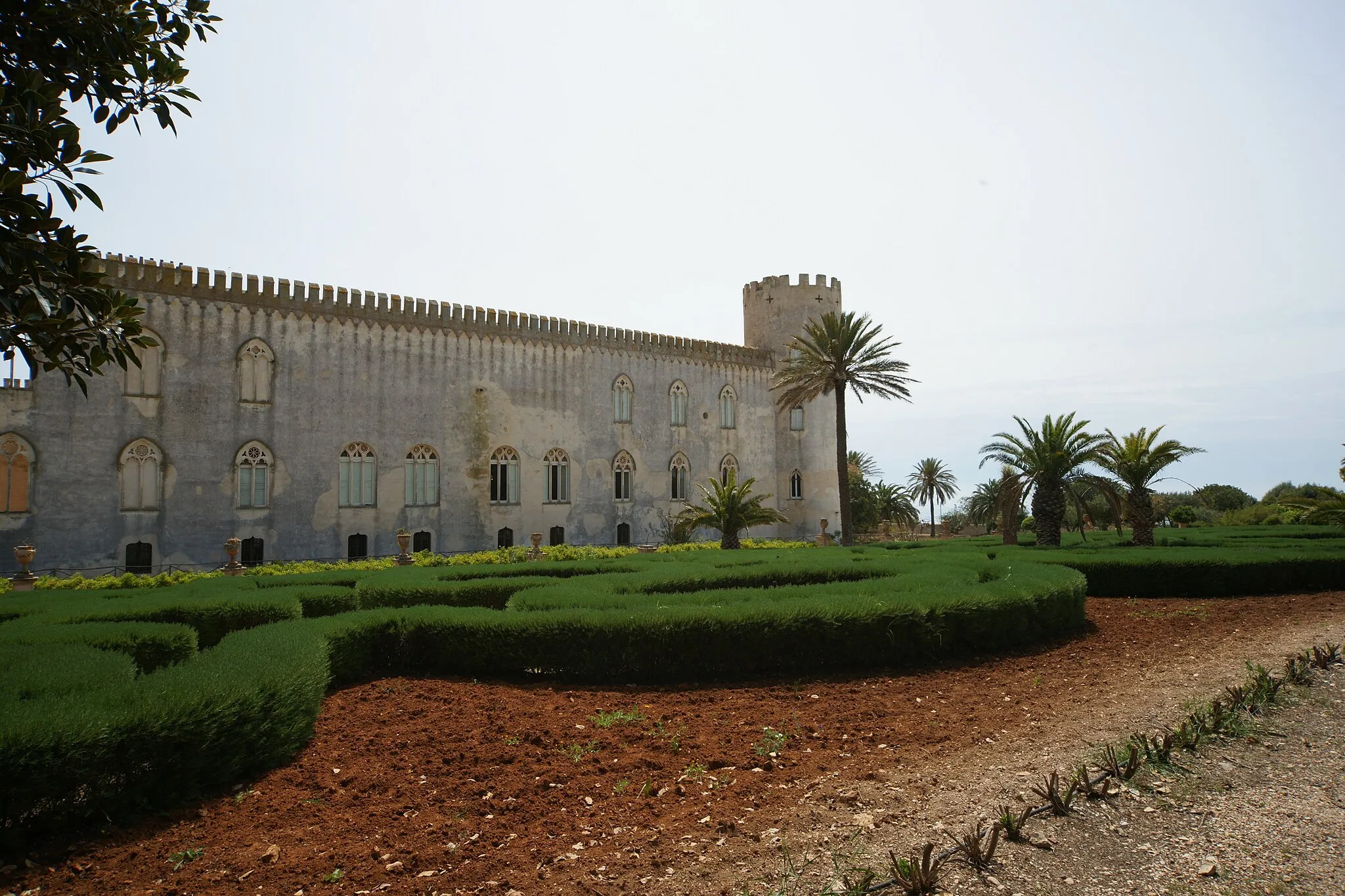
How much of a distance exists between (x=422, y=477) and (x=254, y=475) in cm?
490

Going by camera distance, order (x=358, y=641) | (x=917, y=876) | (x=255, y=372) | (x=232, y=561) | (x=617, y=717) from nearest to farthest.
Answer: (x=917, y=876), (x=617, y=717), (x=358, y=641), (x=232, y=561), (x=255, y=372)

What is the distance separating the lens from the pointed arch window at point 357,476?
79.4ft

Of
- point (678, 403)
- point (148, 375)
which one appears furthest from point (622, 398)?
point (148, 375)

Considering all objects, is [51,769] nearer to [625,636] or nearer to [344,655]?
[344,655]

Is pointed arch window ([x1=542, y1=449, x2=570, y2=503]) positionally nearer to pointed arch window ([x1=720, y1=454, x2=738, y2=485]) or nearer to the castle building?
the castle building

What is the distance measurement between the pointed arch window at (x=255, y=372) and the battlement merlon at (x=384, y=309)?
129cm

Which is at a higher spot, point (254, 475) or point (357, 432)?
point (357, 432)

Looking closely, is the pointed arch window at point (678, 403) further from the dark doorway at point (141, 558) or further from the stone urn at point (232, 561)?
the dark doorway at point (141, 558)

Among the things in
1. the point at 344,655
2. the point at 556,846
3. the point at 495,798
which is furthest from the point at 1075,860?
the point at 344,655

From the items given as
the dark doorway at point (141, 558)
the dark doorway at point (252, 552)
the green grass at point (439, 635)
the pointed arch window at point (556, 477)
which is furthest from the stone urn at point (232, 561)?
the pointed arch window at point (556, 477)

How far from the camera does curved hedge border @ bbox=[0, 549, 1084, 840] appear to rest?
4719 millimetres

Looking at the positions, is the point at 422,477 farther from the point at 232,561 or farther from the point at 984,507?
the point at 984,507

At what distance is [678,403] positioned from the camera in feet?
107

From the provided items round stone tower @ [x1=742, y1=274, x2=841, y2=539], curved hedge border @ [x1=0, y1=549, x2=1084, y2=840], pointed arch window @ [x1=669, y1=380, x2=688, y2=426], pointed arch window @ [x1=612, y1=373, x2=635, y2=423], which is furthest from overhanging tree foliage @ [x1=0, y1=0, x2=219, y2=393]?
round stone tower @ [x1=742, y1=274, x2=841, y2=539]
